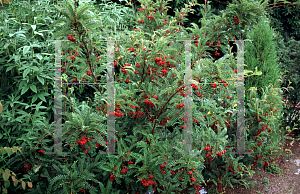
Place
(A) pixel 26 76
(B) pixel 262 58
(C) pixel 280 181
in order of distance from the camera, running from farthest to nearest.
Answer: (B) pixel 262 58
(C) pixel 280 181
(A) pixel 26 76

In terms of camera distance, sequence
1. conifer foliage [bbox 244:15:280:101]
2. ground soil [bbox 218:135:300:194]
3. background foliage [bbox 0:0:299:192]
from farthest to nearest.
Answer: conifer foliage [bbox 244:15:280:101], ground soil [bbox 218:135:300:194], background foliage [bbox 0:0:299:192]

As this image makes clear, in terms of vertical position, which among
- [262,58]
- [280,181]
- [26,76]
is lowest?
[280,181]

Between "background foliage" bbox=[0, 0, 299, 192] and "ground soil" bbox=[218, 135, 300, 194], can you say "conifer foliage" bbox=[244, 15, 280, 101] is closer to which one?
"ground soil" bbox=[218, 135, 300, 194]

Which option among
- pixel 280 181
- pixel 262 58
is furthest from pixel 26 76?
pixel 280 181

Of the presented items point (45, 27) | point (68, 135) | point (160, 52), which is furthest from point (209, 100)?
point (45, 27)

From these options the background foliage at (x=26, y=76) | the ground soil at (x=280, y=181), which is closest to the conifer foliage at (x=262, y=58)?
the ground soil at (x=280, y=181)

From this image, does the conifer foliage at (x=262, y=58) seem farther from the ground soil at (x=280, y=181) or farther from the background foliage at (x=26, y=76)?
the background foliage at (x=26, y=76)

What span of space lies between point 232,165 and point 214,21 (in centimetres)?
146

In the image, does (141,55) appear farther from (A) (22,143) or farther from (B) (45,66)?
(A) (22,143)

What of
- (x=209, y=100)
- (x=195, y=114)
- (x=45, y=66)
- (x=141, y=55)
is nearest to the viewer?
(x=195, y=114)

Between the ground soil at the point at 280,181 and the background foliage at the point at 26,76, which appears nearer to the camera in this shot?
the background foliage at the point at 26,76

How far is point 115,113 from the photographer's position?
1.88 meters

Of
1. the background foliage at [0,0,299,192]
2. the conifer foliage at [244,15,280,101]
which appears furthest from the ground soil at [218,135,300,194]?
the background foliage at [0,0,299,192]

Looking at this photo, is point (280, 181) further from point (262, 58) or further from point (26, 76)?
point (26, 76)
